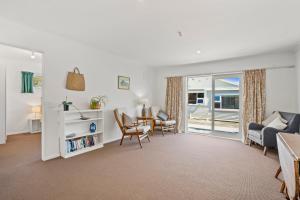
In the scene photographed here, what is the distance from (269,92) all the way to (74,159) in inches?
203

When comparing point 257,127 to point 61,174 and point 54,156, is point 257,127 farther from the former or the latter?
point 54,156

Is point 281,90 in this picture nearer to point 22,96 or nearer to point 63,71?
point 63,71

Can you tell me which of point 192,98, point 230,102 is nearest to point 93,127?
point 192,98

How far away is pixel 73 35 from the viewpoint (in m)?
3.26

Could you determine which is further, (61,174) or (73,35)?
(73,35)

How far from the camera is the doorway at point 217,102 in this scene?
16.4 ft

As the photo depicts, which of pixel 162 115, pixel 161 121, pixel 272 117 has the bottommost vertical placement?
pixel 161 121

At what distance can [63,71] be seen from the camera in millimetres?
3406

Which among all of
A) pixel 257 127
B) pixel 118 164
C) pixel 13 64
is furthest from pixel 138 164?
pixel 13 64

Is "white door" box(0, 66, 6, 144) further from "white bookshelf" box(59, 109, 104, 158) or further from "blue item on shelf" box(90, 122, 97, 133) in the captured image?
"blue item on shelf" box(90, 122, 97, 133)

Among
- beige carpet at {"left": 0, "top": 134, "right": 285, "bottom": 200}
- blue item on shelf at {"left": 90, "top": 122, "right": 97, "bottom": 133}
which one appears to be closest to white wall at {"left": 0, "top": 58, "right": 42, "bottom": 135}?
beige carpet at {"left": 0, "top": 134, "right": 285, "bottom": 200}

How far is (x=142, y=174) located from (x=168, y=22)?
2.54m

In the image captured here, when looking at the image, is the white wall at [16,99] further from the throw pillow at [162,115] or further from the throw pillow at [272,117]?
the throw pillow at [272,117]

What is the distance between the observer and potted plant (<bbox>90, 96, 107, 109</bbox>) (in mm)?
3814
